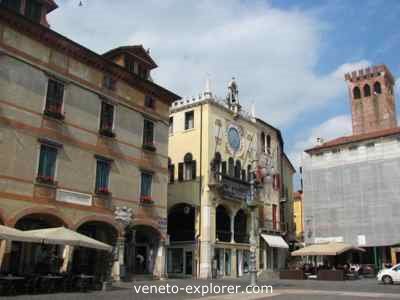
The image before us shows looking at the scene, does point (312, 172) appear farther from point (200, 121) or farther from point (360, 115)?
point (360, 115)

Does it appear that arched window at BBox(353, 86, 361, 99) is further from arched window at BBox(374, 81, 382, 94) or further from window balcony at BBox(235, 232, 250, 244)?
window balcony at BBox(235, 232, 250, 244)

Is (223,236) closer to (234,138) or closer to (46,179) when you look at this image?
(234,138)

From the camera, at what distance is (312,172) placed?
4794 cm

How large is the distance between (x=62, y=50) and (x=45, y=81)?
214 centimetres

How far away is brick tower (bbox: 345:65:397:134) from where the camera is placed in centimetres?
7844

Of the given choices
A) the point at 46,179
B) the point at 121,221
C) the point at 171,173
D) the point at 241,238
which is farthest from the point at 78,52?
the point at 241,238

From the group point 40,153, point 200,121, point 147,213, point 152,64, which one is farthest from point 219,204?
point 40,153

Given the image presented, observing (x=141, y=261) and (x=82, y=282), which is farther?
(x=141, y=261)

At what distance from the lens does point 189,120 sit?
37.5 meters

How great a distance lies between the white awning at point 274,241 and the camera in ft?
132

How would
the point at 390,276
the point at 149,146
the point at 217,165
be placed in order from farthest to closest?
the point at 217,165
the point at 149,146
the point at 390,276

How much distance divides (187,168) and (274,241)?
453 inches

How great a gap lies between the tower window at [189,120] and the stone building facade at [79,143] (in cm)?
714

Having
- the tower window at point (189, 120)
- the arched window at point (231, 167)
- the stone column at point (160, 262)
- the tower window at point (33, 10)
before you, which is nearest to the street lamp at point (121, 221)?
the stone column at point (160, 262)
